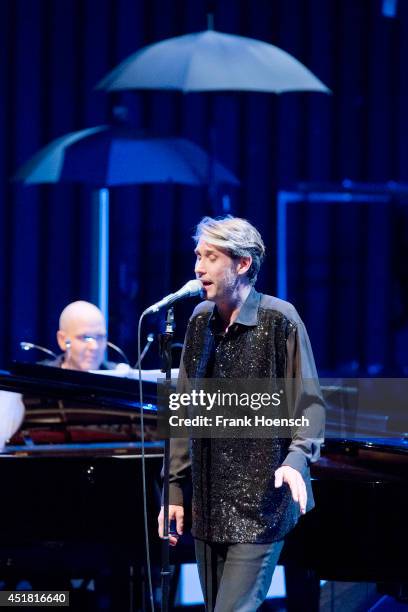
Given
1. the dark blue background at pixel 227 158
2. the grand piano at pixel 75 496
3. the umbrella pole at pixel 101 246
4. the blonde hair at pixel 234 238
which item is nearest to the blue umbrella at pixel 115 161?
the dark blue background at pixel 227 158

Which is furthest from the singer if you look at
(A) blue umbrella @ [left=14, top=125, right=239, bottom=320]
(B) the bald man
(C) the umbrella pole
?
(C) the umbrella pole

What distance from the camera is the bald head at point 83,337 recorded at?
20.3ft

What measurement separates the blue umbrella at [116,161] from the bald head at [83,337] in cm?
146

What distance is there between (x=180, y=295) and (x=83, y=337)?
2.79 meters

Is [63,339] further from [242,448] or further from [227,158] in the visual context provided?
[227,158]

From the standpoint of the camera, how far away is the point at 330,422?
5074 millimetres

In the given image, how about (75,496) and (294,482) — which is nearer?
(294,482)

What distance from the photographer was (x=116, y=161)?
25.0 feet

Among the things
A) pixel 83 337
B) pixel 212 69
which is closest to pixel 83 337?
pixel 83 337

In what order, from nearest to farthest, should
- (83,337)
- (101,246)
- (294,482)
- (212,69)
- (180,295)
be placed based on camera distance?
(294,482)
(180,295)
(83,337)
(212,69)
(101,246)

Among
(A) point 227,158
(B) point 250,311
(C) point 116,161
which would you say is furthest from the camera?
(A) point 227,158

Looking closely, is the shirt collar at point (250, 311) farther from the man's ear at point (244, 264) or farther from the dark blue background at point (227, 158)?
the dark blue background at point (227, 158)

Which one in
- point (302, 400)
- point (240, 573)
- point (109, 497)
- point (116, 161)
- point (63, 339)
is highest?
point (116, 161)

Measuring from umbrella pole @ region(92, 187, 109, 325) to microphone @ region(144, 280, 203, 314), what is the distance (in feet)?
19.3
